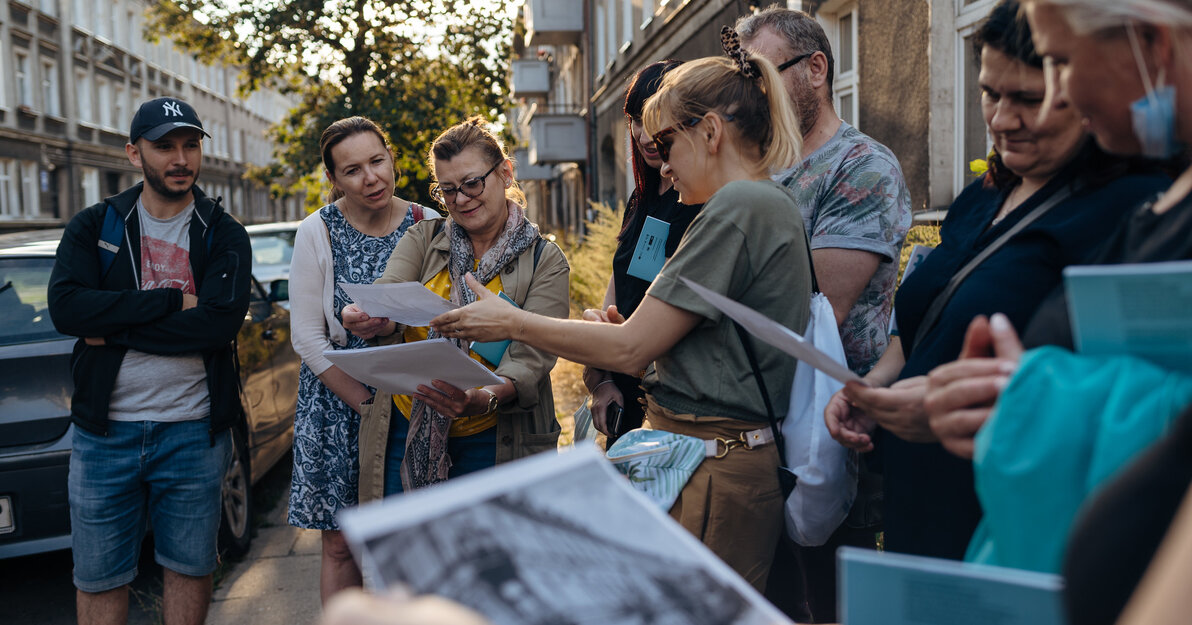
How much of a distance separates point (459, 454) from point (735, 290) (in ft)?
4.54

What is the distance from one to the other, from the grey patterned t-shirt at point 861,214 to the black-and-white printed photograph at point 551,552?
1.73 metres

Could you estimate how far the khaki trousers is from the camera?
6.26 ft

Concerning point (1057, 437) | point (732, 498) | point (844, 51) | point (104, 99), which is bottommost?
point (732, 498)

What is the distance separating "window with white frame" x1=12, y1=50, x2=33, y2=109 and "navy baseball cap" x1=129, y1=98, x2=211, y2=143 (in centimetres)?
2786

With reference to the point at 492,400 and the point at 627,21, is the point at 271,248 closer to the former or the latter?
the point at 492,400

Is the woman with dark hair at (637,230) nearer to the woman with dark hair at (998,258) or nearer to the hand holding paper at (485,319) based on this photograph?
the hand holding paper at (485,319)

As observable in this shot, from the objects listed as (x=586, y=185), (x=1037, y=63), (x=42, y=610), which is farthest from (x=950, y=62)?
(x=586, y=185)

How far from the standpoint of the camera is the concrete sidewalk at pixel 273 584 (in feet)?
12.6

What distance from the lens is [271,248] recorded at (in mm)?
8102

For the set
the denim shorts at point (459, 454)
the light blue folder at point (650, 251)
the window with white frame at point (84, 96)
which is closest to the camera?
the light blue folder at point (650, 251)

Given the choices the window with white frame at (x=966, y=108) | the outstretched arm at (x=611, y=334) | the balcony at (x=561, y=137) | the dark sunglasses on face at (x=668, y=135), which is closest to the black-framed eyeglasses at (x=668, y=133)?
the dark sunglasses on face at (x=668, y=135)

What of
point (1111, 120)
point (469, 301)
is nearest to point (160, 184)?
point (469, 301)

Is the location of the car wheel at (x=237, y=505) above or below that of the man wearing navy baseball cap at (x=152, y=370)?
below

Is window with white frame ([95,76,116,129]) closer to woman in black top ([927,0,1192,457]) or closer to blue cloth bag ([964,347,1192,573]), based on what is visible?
woman in black top ([927,0,1192,457])
